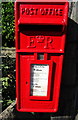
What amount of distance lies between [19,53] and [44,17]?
0.47 metres

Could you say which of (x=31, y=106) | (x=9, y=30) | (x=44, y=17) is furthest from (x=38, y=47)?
(x=9, y=30)

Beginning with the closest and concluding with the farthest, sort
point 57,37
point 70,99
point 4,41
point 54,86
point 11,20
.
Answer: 1. point 57,37
2. point 54,86
3. point 70,99
4. point 11,20
5. point 4,41

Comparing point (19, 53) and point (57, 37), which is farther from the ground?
point (57, 37)

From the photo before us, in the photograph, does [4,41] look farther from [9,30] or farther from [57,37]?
[57,37]

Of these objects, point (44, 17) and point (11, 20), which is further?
point (11, 20)

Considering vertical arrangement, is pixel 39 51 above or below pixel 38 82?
above

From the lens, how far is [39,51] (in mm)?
1855

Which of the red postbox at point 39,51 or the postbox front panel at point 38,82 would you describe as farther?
the postbox front panel at point 38,82

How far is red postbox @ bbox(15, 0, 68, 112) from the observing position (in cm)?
172

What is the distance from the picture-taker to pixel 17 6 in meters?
1.72

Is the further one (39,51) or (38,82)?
(38,82)

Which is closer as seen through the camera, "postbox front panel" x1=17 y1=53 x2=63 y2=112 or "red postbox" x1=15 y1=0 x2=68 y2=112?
"red postbox" x1=15 y1=0 x2=68 y2=112

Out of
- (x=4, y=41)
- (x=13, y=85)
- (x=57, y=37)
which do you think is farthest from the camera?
(x=4, y=41)

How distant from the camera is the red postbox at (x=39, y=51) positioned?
1.72 m
